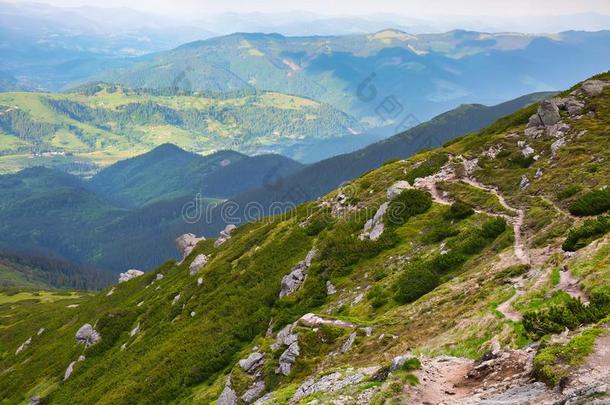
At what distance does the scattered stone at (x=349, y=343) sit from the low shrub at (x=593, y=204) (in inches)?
645

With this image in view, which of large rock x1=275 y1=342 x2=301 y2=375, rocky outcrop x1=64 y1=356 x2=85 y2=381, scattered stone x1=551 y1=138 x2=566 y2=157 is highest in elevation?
scattered stone x1=551 y1=138 x2=566 y2=157

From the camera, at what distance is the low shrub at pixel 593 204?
2934cm

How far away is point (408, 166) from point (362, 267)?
2962 cm

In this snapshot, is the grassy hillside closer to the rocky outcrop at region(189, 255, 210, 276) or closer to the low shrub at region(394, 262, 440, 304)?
the low shrub at region(394, 262, 440, 304)

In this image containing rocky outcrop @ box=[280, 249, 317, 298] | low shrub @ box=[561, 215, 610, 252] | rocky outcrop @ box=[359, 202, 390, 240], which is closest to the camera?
low shrub @ box=[561, 215, 610, 252]

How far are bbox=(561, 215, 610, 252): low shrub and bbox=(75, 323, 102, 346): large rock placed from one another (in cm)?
7117

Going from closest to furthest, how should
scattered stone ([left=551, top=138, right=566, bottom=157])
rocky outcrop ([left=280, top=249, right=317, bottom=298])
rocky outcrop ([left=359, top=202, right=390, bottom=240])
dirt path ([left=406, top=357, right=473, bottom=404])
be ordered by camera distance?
dirt path ([left=406, top=357, right=473, bottom=404]) < rocky outcrop ([left=359, top=202, right=390, bottom=240]) < rocky outcrop ([left=280, top=249, right=317, bottom=298]) < scattered stone ([left=551, top=138, right=566, bottom=157])

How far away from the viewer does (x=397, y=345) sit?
947 inches

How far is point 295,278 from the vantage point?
160 ft

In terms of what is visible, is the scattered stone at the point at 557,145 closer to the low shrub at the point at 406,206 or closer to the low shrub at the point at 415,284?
the low shrub at the point at 406,206

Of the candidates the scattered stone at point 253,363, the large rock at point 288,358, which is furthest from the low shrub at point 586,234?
the scattered stone at point 253,363

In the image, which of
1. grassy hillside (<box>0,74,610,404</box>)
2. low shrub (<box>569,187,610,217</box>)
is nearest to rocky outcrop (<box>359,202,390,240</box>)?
grassy hillside (<box>0,74,610,404</box>)

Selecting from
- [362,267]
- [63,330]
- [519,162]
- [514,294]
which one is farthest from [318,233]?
[63,330]

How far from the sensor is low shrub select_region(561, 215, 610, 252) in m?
24.6
